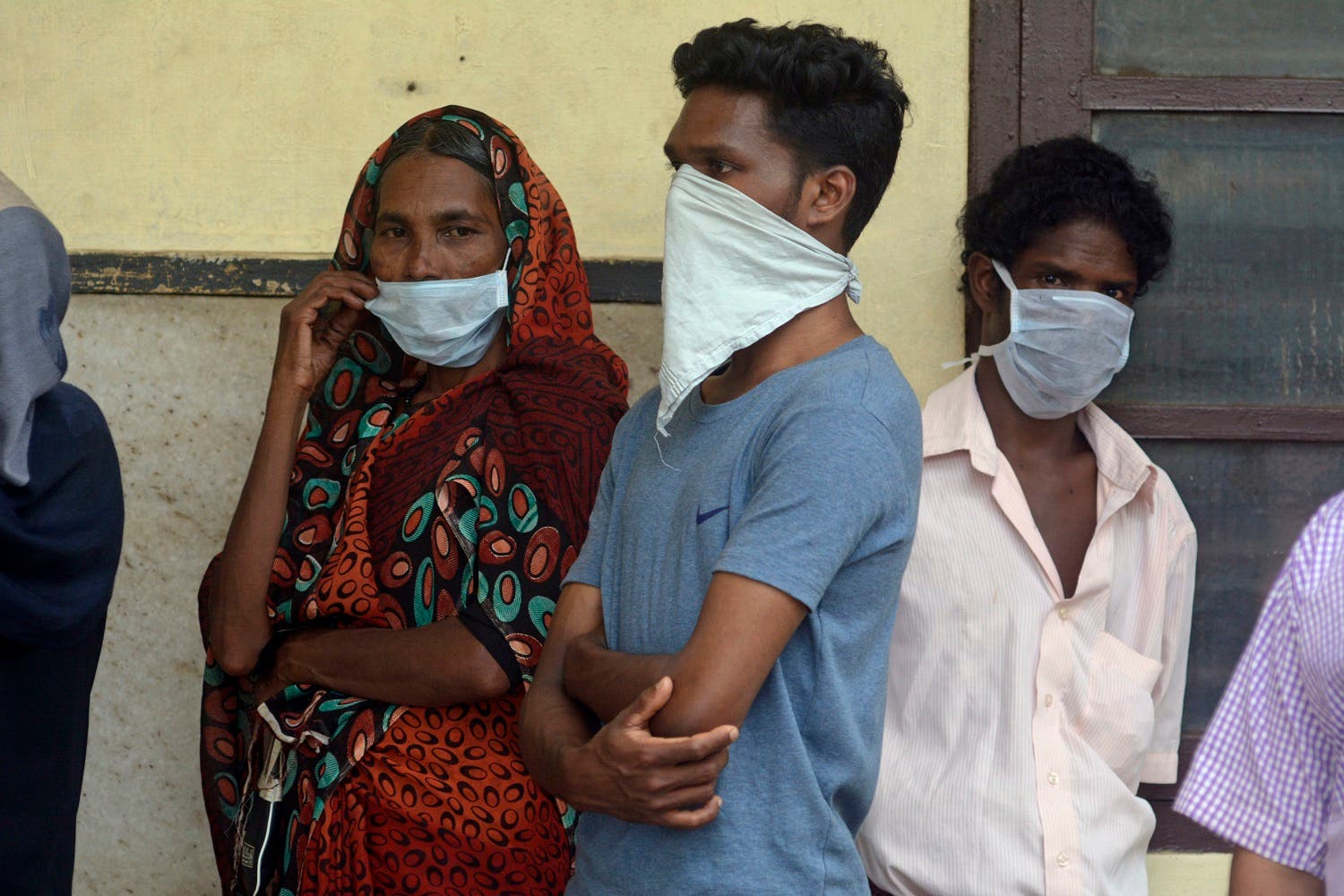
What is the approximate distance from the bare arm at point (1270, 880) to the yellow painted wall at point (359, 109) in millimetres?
1729

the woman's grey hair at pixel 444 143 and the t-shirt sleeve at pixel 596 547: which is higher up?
the woman's grey hair at pixel 444 143

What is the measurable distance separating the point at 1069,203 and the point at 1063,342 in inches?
11.3

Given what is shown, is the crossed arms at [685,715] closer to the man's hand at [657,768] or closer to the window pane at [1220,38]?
the man's hand at [657,768]

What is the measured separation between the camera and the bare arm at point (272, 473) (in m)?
2.47

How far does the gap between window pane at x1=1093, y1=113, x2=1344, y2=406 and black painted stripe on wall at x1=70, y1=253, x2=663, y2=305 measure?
1096 millimetres

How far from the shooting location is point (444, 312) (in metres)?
2.47

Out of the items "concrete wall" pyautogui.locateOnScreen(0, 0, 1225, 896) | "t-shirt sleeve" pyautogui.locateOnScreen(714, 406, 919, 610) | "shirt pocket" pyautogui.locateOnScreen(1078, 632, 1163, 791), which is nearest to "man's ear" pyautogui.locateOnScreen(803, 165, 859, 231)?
"t-shirt sleeve" pyautogui.locateOnScreen(714, 406, 919, 610)

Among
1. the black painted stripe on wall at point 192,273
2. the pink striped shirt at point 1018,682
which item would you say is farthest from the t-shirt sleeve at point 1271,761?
the black painted stripe on wall at point 192,273

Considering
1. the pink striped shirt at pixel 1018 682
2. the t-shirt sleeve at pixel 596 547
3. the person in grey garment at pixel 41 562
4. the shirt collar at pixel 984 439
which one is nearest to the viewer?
the t-shirt sleeve at pixel 596 547

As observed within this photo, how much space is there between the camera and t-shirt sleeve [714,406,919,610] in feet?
5.21

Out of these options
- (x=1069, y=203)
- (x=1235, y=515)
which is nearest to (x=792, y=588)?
(x=1069, y=203)

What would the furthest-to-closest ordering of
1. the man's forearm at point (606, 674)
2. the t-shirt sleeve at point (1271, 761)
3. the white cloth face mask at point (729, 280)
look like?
1. the white cloth face mask at point (729, 280)
2. the man's forearm at point (606, 674)
3. the t-shirt sleeve at point (1271, 761)

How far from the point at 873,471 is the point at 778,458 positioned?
0.11 metres

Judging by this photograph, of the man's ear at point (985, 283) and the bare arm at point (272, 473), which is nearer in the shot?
the bare arm at point (272, 473)
